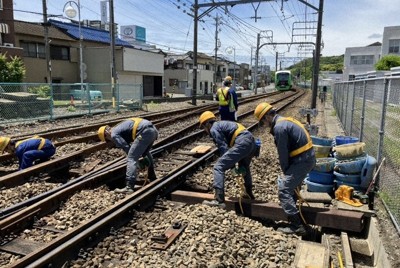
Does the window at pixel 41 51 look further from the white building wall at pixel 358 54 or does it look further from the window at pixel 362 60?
the window at pixel 362 60

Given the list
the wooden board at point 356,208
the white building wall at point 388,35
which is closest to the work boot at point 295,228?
the wooden board at point 356,208

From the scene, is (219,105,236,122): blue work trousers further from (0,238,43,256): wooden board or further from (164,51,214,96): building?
(164,51,214,96): building

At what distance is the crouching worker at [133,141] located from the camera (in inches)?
234

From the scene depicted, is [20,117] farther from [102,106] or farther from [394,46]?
[394,46]

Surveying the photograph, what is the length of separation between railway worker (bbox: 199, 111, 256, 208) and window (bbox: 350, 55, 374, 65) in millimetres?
63497

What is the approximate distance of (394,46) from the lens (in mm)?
51656

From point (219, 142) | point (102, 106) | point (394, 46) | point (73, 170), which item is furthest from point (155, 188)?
point (394, 46)

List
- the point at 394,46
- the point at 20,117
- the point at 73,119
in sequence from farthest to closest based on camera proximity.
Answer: the point at 394,46, the point at 73,119, the point at 20,117

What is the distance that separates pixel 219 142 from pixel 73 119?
12.6 m

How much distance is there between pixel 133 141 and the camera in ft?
20.6

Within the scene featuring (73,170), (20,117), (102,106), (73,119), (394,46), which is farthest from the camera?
(394,46)

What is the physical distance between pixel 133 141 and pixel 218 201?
1.95 metres

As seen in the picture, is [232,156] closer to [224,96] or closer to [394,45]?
[224,96]

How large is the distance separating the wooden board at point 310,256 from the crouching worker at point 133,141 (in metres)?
2.91
